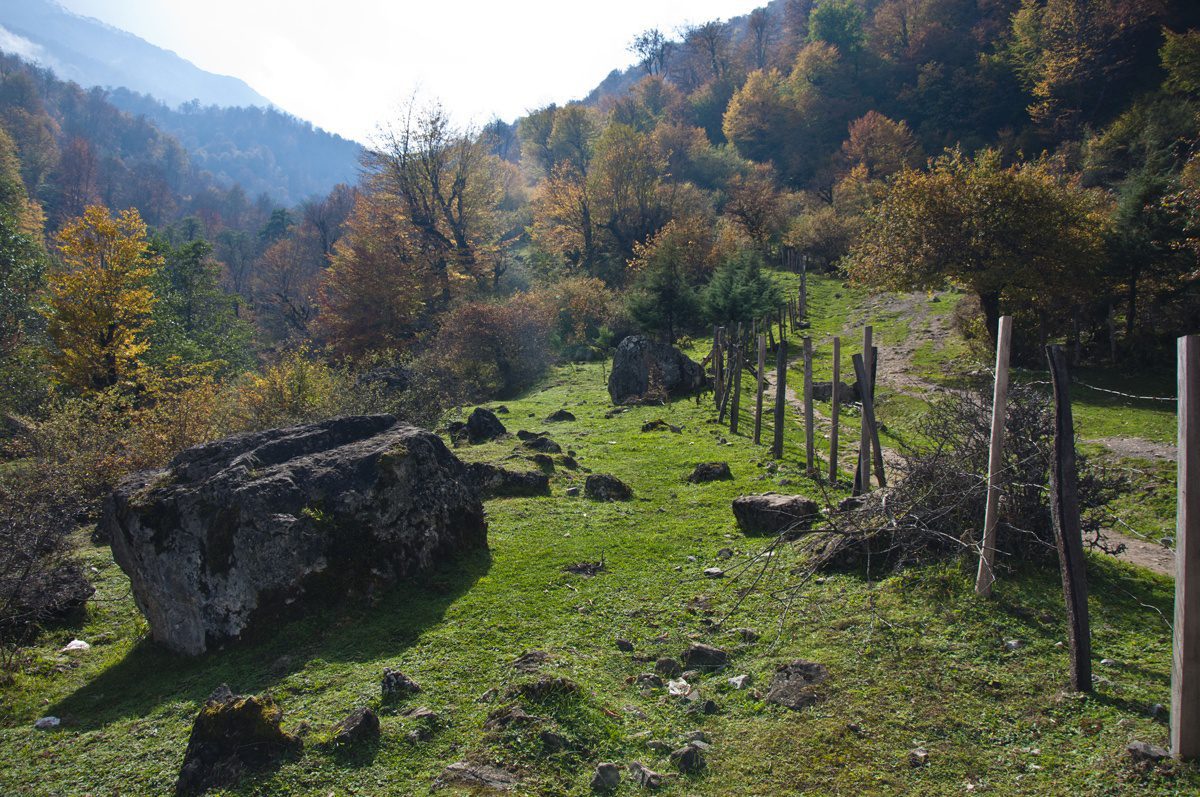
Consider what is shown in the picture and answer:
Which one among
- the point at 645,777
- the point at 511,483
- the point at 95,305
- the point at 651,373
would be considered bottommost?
the point at 645,777

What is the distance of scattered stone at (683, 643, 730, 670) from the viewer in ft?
20.8

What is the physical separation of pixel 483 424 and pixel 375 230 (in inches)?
1158

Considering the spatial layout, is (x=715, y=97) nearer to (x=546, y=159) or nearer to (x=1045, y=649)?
(x=546, y=159)

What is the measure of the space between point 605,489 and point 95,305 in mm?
23603

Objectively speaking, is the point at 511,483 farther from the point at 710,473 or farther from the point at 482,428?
the point at 482,428

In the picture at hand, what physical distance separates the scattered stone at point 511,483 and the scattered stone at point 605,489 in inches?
35.7

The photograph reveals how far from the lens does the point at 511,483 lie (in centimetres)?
1255

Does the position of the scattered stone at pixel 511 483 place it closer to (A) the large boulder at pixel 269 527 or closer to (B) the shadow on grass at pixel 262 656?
(A) the large boulder at pixel 269 527

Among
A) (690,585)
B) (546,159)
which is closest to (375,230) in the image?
(690,585)

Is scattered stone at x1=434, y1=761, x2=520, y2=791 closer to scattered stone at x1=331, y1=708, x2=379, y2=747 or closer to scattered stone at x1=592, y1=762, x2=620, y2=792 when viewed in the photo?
scattered stone at x1=592, y1=762, x2=620, y2=792

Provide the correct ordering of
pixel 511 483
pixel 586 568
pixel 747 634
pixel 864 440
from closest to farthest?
pixel 747 634, pixel 586 568, pixel 864 440, pixel 511 483

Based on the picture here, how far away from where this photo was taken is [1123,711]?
4812mm

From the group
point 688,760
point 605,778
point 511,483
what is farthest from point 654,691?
point 511,483

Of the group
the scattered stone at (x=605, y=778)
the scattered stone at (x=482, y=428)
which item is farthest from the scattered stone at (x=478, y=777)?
the scattered stone at (x=482, y=428)
